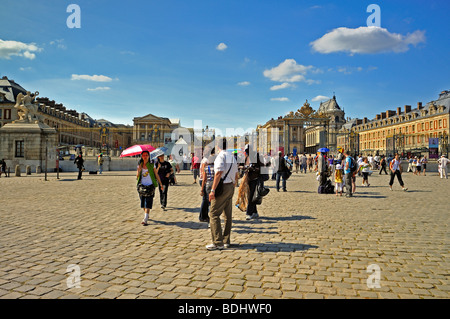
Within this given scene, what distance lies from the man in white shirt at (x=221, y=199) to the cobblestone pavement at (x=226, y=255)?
0.27 m

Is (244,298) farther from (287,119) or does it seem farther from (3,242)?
(287,119)

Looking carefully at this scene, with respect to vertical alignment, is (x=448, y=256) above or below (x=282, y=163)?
below

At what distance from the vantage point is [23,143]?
25.6 metres

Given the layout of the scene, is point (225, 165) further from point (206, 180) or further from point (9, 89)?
point (9, 89)

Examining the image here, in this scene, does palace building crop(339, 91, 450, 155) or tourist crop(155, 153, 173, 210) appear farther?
palace building crop(339, 91, 450, 155)

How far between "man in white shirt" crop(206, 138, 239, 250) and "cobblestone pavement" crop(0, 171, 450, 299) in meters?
0.27

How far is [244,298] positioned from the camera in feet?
11.3

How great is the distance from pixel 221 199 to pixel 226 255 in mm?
932

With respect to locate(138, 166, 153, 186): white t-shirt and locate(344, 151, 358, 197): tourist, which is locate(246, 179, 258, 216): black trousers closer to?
locate(138, 166, 153, 186): white t-shirt

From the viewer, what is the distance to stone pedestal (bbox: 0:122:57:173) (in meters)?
25.4

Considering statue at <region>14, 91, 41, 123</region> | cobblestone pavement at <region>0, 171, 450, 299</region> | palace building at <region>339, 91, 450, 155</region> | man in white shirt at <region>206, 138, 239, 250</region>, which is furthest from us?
palace building at <region>339, 91, 450, 155</region>

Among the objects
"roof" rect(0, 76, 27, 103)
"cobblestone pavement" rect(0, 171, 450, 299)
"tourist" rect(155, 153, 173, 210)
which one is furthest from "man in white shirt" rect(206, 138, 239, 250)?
"roof" rect(0, 76, 27, 103)
